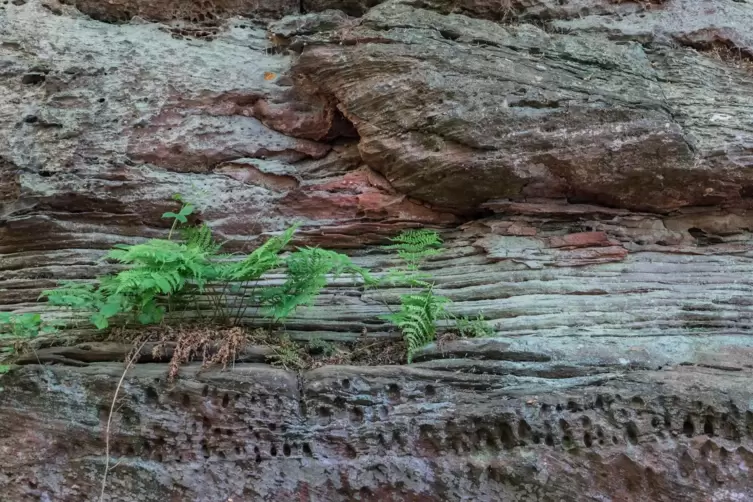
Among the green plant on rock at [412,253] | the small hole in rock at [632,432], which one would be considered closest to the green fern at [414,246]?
the green plant on rock at [412,253]

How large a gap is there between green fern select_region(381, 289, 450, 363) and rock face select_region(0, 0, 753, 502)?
0.13 metres

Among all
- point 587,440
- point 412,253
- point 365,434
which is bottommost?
point 365,434

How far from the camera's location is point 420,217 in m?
5.21

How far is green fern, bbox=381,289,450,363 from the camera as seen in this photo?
4.04 meters

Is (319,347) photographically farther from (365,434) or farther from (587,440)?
(587,440)

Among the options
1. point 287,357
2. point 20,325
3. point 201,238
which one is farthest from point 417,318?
point 20,325

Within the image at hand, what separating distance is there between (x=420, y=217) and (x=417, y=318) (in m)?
1.40

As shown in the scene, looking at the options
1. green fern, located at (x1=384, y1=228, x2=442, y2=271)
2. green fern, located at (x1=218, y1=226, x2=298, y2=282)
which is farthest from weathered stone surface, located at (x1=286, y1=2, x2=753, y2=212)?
green fern, located at (x1=218, y1=226, x2=298, y2=282)

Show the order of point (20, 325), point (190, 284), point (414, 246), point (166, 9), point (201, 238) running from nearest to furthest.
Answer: point (20, 325)
point (190, 284)
point (201, 238)
point (414, 246)
point (166, 9)

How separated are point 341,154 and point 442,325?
2020mm

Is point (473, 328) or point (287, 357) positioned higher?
point (473, 328)

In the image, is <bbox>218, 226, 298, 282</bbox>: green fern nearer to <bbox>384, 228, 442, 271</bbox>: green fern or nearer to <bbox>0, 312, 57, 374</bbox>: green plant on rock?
<bbox>384, 228, 442, 271</bbox>: green fern

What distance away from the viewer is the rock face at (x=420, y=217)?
148 inches

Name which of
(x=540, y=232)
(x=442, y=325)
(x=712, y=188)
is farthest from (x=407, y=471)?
(x=712, y=188)
